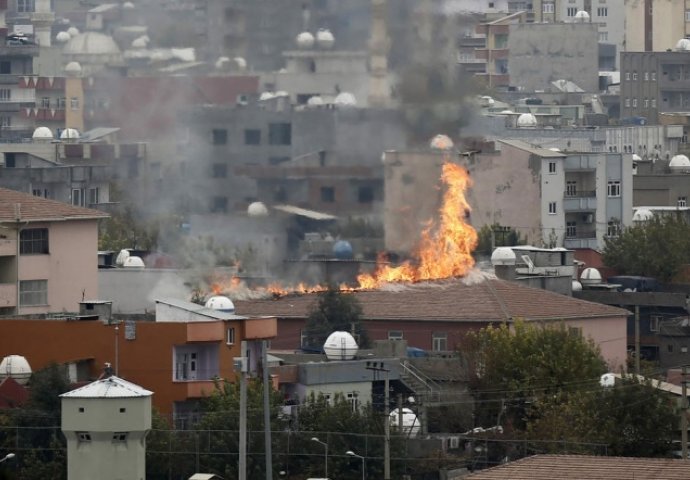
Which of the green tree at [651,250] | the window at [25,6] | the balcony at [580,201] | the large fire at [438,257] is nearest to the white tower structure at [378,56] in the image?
the large fire at [438,257]

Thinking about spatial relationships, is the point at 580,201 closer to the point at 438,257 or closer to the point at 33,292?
the point at 438,257

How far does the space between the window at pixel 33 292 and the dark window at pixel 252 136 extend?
10.6 metres

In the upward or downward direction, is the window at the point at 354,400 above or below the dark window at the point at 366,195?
below

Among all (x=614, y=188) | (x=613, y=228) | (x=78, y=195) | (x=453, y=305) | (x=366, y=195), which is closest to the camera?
(x=453, y=305)

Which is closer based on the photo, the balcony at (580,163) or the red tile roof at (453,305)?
the red tile roof at (453,305)

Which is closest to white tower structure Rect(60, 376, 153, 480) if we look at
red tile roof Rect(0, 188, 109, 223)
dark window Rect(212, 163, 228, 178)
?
red tile roof Rect(0, 188, 109, 223)

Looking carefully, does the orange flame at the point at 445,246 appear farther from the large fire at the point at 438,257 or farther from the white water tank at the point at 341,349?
the white water tank at the point at 341,349

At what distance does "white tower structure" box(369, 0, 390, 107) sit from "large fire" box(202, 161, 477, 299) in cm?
290

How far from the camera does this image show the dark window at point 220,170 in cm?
9654

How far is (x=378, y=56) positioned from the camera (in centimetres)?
9350

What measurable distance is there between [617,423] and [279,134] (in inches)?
1168

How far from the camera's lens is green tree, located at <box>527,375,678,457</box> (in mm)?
71812

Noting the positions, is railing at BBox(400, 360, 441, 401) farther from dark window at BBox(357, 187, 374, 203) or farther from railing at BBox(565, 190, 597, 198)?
railing at BBox(565, 190, 597, 198)

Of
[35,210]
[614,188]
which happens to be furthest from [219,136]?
[614,188]
